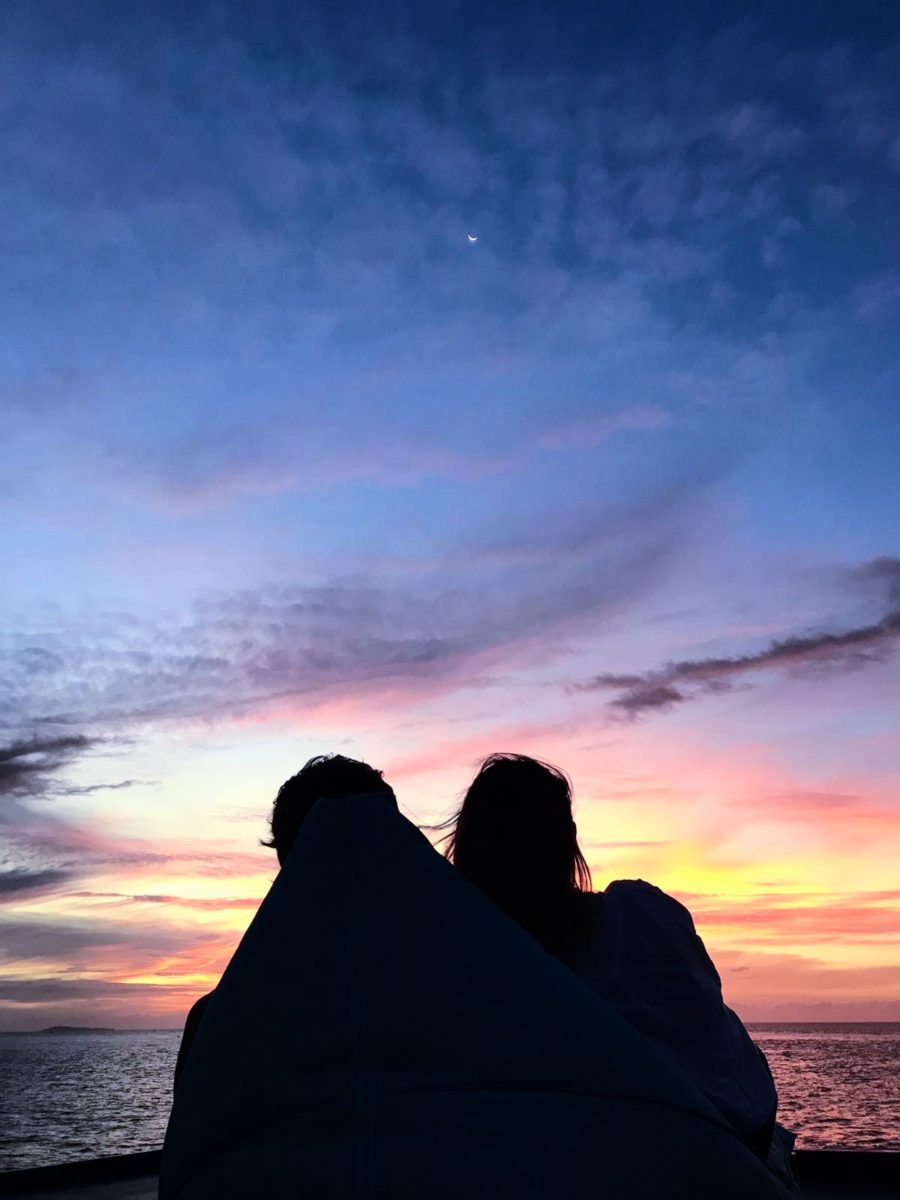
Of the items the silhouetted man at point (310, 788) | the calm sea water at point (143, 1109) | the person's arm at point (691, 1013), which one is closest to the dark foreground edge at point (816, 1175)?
the silhouetted man at point (310, 788)

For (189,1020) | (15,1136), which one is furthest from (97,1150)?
(189,1020)

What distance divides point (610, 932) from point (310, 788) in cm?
122

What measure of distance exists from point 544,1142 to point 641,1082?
17 centimetres

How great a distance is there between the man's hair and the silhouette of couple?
2.06 ft

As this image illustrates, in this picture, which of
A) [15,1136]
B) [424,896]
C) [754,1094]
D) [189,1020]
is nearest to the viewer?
[424,896]

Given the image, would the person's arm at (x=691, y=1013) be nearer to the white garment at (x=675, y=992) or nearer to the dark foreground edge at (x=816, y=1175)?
the white garment at (x=675, y=992)

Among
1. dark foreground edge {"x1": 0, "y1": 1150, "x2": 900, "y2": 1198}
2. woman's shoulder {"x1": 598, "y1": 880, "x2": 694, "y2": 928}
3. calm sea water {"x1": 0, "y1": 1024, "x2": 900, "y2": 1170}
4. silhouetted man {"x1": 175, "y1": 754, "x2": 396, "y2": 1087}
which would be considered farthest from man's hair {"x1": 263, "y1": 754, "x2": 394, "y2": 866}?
calm sea water {"x1": 0, "y1": 1024, "x2": 900, "y2": 1170}

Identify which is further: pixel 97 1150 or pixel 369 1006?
pixel 97 1150

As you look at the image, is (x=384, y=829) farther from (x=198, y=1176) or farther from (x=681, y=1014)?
(x=681, y=1014)

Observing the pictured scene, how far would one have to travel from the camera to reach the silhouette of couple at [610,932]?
1.71m

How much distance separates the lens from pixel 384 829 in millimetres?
1539

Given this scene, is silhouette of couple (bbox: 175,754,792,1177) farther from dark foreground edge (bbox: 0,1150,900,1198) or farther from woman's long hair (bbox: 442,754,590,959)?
dark foreground edge (bbox: 0,1150,900,1198)

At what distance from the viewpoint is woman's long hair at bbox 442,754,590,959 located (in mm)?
1985

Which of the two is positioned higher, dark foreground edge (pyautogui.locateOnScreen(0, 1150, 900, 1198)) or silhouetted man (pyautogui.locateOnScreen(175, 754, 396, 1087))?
silhouetted man (pyautogui.locateOnScreen(175, 754, 396, 1087))
